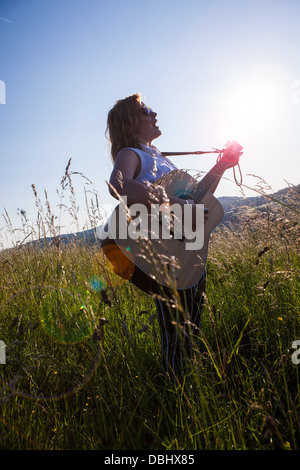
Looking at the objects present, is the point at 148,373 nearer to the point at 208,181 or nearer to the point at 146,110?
the point at 208,181

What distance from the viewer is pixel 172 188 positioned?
6.53 feet

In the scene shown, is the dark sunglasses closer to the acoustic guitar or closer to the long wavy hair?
the long wavy hair

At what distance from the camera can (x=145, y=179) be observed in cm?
180

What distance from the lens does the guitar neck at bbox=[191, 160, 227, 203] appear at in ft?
6.88

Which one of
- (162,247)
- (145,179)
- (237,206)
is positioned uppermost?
(145,179)

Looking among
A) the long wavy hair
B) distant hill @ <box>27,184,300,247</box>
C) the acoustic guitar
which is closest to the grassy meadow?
distant hill @ <box>27,184,300,247</box>

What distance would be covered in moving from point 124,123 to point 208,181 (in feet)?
2.62

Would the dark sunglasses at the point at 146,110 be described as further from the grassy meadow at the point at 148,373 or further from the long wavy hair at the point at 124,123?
the grassy meadow at the point at 148,373

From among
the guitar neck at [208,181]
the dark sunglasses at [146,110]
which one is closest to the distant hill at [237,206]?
the guitar neck at [208,181]

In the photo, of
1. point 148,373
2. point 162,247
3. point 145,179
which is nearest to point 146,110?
point 145,179

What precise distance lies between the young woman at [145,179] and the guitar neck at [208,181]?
0.08 metres

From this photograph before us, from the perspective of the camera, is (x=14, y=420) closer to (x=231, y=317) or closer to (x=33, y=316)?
(x=33, y=316)

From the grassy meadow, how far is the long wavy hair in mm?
605

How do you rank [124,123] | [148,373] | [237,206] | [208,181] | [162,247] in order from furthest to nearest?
[237,206]
[208,181]
[124,123]
[162,247]
[148,373]
